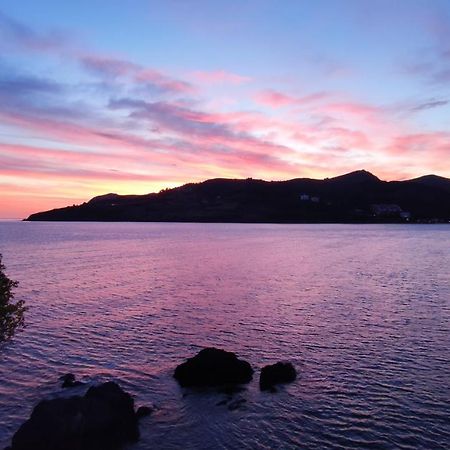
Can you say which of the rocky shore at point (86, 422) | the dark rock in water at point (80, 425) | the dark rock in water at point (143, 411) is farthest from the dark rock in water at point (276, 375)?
the dark rock in water at point (80, 425)

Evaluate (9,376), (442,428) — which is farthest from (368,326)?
(9,376)

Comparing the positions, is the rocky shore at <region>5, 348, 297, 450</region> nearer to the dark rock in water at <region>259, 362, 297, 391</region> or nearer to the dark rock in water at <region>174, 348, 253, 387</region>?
the dark rock in water at <region>259, 362, 297, 391</region>

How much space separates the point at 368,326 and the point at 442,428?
24.6 m

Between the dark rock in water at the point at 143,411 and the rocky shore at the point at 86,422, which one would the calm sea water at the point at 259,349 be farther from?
the rocky shore at the point at 86,422

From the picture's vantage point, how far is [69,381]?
1367 inches

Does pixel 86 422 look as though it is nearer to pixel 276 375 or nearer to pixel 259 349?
pixel 276 375

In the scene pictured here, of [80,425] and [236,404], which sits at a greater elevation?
[80,425]

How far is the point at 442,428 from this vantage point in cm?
2769

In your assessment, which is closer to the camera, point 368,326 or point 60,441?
point 60,441

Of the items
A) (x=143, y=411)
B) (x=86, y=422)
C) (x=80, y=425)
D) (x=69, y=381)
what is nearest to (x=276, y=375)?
(x=143, y=411)

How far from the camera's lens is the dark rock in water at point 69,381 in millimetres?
34022

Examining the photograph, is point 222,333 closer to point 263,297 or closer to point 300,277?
point 263,297

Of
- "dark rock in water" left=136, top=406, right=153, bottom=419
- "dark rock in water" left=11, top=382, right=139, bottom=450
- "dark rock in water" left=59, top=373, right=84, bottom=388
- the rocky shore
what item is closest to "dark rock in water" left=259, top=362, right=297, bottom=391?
the rocky shore

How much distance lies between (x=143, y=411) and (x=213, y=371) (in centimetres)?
731
